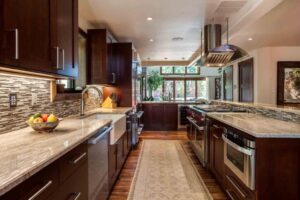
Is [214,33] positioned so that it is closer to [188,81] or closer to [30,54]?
[30,54]

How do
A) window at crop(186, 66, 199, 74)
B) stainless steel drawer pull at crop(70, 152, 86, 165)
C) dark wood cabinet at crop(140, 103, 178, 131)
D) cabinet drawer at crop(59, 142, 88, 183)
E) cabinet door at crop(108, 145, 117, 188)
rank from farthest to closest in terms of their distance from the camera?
1. window at crop(186, 66, 199, 74)
2. dark wood cabinet at crop(140, 103, 178, 131)
3. cabinet door at crop(108, 145, 117, 188)
4. stainless steel drawer pull at crop(70, 152, 86, 165)
5. cabinet drawer at crop(59, 142, 88, 183)

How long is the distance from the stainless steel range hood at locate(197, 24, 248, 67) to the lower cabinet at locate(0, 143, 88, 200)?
3163 millimetres

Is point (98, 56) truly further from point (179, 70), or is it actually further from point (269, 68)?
point (179, 70)

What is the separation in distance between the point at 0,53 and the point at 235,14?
3.73 metres

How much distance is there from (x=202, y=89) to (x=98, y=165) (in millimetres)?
10537

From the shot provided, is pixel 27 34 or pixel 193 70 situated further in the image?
pixel 193 70

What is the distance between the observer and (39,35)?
5.74 ft

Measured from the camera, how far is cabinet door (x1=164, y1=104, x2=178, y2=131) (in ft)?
27.9

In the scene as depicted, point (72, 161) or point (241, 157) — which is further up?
point (72, 161)

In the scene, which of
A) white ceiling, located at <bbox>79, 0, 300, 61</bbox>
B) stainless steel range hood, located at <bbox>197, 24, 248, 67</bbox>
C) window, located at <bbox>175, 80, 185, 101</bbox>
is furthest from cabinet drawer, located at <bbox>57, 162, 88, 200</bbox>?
window, located at <bbox>175, 80, 185, 101</bbox>

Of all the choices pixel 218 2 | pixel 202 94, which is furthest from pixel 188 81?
pixel 218 2

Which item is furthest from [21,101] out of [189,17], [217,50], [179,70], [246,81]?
[179,70]

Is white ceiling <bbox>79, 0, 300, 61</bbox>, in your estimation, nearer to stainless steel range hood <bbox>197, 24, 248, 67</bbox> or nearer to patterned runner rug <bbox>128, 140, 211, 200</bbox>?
stainless steel range hood <bbox>197, 24, 248, 67</bbox>

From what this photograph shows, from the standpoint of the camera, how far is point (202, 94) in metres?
12.5
